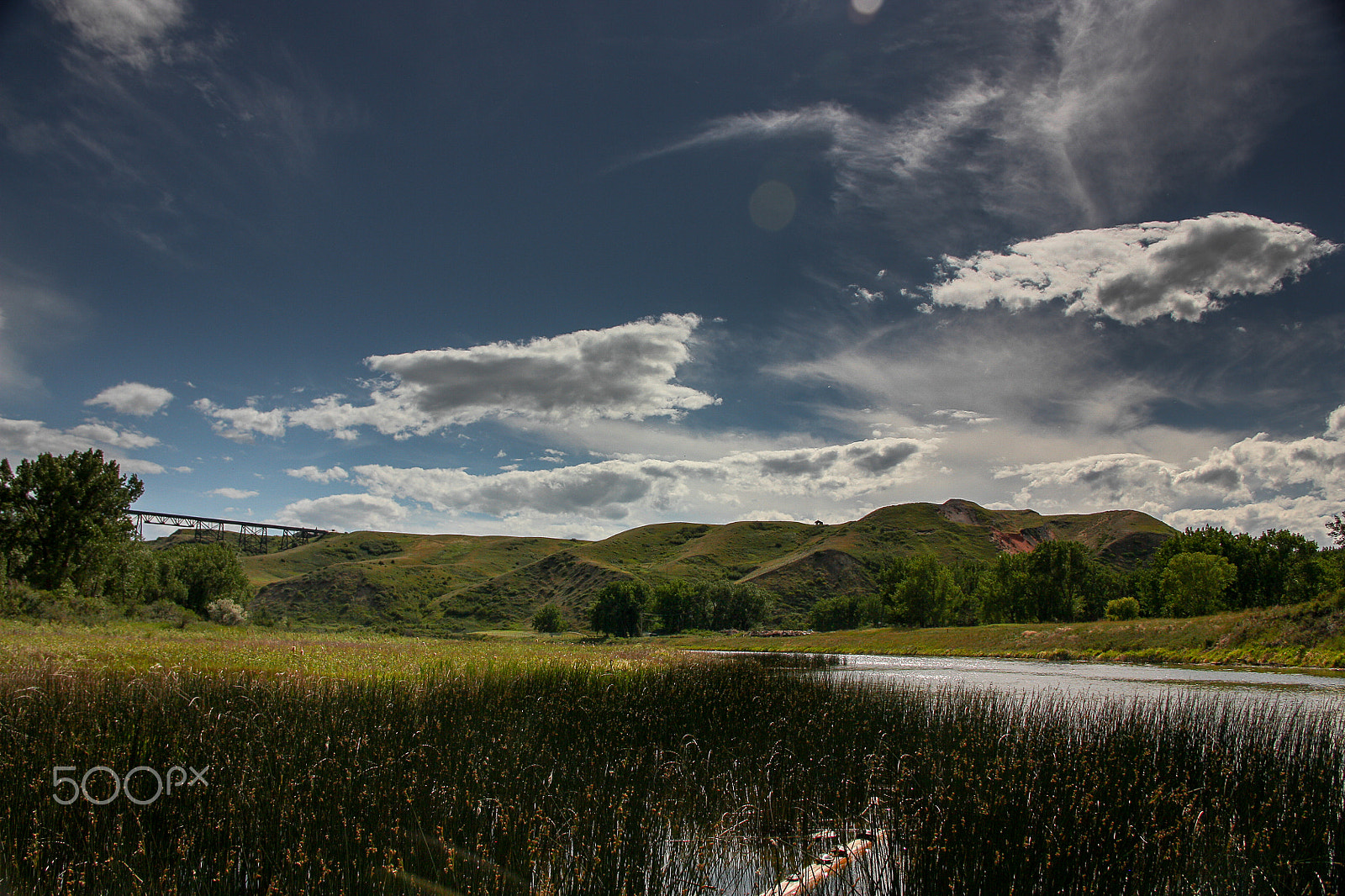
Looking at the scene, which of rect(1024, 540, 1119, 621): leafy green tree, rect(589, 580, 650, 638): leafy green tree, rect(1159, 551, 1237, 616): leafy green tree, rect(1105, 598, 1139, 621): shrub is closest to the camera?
rect(1159, 551, 1237, 616): leafy green tree

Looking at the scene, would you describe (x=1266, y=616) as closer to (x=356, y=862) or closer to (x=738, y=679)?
(x=738, y=679)

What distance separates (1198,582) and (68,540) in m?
96.9

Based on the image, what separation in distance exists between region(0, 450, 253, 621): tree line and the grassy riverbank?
5601cm

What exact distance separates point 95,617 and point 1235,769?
5085cm

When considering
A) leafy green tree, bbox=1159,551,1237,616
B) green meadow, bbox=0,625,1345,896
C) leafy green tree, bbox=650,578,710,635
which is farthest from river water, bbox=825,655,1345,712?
leafy green tree, bbox=650,578,710,635

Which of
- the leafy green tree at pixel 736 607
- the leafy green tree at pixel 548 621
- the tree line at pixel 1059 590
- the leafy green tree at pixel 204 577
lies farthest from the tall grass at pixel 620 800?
the leafy green tree at pixel 736 607

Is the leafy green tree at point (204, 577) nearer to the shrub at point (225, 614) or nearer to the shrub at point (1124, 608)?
the shrub at point (225, 614)

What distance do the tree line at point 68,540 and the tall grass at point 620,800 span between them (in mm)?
36126

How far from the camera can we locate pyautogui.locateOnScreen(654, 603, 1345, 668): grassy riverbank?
31711 millimetres

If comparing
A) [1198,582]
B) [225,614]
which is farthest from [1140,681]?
[225,614]

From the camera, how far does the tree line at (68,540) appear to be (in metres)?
37.7

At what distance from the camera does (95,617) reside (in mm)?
37500

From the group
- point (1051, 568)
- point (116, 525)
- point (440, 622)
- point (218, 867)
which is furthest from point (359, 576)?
point (218, 867)

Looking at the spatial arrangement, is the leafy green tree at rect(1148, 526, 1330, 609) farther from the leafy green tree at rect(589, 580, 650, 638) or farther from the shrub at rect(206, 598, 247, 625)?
the shrub at rect(206, 598, 247, 625)
